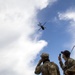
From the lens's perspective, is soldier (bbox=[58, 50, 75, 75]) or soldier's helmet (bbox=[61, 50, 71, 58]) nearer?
soldier (bbox=[58, 50, 75, 75])

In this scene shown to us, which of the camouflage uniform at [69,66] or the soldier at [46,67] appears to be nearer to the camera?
the camouflage uniform at [69,66]

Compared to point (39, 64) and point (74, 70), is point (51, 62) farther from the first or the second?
point (74, 70)

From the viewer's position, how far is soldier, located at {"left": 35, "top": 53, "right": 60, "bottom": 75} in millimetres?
14488

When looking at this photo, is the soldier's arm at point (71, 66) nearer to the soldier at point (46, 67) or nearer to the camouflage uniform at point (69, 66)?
the camouflage uniform at point (69, 66)

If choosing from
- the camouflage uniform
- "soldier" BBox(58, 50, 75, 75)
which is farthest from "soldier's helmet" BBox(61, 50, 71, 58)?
the camouflage uniform

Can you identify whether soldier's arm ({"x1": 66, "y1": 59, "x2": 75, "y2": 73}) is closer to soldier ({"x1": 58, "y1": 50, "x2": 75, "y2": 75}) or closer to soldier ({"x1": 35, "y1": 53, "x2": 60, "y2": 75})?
soldier ({"x1": 58, "y1": 50, "x2": 75, "y2": 75})

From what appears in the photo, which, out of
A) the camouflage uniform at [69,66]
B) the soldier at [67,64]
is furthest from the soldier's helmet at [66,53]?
the camouflage uniform at [69,66]

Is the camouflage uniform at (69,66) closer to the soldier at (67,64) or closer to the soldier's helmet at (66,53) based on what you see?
the soldier at (67,64)

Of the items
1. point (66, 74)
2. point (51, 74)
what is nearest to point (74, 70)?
point (66, 74)

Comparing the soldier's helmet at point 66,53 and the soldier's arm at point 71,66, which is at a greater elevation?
the soldier's helmet at point 66,53

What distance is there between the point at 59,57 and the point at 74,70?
4.70 feet

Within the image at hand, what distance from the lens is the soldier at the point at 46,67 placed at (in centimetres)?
1449

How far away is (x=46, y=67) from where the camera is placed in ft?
47.8

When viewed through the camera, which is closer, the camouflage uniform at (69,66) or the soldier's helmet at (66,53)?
the camouflage uniform at (69,66)
